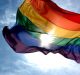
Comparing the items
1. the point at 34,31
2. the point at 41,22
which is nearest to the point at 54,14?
the point at 41,22

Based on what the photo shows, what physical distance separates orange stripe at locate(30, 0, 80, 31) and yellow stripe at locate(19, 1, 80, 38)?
0.53 feet

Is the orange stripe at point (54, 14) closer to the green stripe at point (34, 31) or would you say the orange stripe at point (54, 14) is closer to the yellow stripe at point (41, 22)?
the yellow stripe at point (41, 22)

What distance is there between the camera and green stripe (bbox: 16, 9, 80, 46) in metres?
15.7

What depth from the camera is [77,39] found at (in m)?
15.7

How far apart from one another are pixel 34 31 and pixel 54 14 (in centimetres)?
114

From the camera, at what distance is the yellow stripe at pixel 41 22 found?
16.1 metres

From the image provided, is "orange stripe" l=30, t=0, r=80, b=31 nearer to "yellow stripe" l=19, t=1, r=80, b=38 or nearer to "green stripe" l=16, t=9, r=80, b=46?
"yellow stripe" l=19, t=1, r=80, b=38

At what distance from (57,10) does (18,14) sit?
1761 millimetres

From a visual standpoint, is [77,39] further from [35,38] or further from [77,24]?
[35,38]

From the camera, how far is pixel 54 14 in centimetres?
1622

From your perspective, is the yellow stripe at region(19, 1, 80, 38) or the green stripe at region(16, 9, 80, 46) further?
the yellow stripe at region(19, 1, 80, 38)

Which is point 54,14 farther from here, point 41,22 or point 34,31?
point 34,31

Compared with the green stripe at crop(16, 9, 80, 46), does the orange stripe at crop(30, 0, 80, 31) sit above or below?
above

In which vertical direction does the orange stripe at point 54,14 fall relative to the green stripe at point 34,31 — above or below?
above
